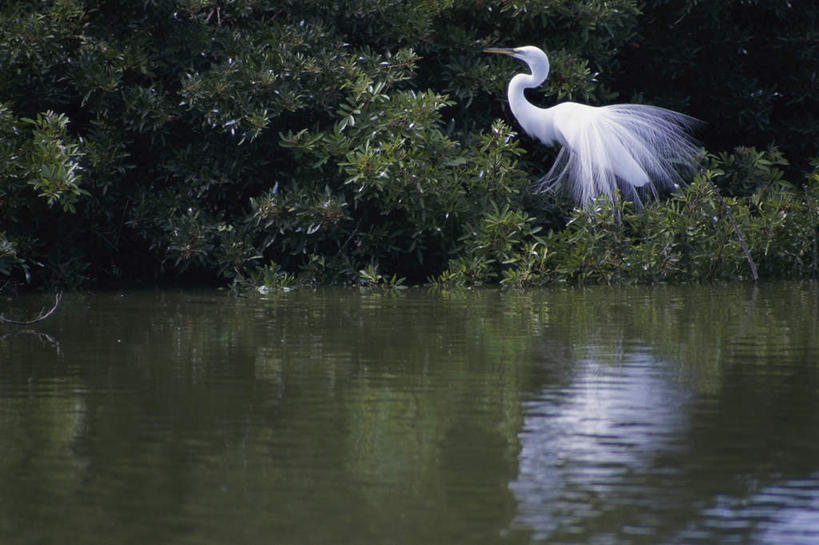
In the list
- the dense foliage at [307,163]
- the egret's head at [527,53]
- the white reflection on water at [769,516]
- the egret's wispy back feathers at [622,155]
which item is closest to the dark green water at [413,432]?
the white reflection on water at [769,516]

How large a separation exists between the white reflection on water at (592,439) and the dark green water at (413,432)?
1cm

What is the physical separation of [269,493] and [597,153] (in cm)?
707

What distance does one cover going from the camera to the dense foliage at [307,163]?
351 inches

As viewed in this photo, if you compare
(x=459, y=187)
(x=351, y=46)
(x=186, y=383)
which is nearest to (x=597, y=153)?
(x=459, y=187)

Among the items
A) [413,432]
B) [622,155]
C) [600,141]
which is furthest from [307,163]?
[413,432]

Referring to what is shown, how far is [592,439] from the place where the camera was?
12.7ft

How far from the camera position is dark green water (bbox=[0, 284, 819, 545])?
10.2 feet

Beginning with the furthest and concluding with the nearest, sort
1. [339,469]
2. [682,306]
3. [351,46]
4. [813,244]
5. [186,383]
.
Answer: [351,46], [813,244], [682,306], [186,383], [339,469]

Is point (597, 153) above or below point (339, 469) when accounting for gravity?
above

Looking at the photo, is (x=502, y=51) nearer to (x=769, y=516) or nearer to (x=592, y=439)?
(x=592, y=439)

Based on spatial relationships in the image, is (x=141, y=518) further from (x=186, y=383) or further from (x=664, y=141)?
(x=664, y=141)

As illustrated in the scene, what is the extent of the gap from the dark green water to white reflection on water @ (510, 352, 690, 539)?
0.01 m

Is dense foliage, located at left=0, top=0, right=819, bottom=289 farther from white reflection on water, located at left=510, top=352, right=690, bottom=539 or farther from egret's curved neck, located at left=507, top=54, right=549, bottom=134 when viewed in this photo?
white reflection on water, located at left=510, top=352, right=690, bottom=539

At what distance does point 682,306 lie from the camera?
741cm
